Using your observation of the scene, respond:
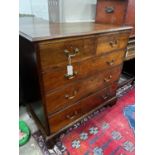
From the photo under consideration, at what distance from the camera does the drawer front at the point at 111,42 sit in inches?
44.6

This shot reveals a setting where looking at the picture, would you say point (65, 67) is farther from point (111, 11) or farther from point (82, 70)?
point (111, 11)

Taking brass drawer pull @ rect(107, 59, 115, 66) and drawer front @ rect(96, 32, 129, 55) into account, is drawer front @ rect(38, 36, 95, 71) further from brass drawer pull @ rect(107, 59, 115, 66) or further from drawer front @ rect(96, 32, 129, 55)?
brass drawer pull @ rect(107, 59, 115, 66)

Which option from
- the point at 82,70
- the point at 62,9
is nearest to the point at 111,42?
the point at 82,70

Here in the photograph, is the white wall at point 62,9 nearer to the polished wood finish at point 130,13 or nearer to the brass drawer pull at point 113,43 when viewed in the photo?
the polished wood finish at point 130,13

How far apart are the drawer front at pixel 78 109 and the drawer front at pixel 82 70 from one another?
0.88 feet

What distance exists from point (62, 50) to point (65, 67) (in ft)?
0.42

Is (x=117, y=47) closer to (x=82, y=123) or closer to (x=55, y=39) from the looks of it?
(x=55, y=39)

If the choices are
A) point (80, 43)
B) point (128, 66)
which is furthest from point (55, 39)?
point (128, 66)

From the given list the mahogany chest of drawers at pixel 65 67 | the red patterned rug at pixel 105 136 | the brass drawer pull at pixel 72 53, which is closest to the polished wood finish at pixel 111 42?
the mahogany chest of drawers at pixel 65 67

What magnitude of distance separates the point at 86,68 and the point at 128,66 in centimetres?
132

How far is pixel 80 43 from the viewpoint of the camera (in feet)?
3.22

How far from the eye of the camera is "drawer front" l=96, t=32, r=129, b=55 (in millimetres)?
1132

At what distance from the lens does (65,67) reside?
3.23 feet
